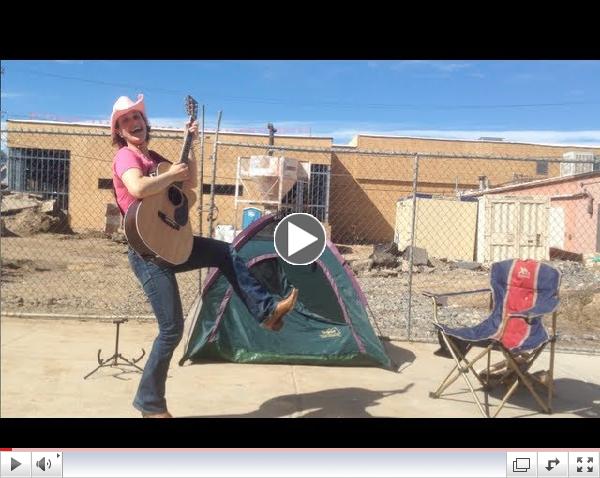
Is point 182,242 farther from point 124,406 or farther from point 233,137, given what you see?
point 233,137

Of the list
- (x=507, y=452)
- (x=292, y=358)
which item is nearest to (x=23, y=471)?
(x=507, y=452)

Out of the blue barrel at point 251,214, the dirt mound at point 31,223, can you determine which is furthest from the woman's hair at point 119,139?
the dirt mound at point 31,223

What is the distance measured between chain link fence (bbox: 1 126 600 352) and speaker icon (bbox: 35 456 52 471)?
8.82 feet

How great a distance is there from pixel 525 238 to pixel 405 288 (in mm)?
7084

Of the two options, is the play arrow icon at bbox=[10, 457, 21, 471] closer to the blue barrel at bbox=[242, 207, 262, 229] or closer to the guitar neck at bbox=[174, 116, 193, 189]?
the guitar neck at bbox=[174, 116, 193, 189]

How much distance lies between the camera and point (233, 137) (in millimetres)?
20344

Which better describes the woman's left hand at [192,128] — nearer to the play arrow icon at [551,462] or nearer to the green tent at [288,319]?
the green tent at [288,319]

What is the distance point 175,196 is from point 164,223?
7.3 inches

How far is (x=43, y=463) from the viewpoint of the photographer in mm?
2439

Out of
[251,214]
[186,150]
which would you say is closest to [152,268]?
[186,150]

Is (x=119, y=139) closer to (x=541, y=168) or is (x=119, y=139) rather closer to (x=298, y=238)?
(x=298, y=238)

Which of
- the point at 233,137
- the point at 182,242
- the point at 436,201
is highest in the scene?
the point at 233,137

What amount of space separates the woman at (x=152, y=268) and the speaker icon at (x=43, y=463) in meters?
0.75

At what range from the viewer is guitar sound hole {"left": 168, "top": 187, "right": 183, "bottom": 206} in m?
3.23
